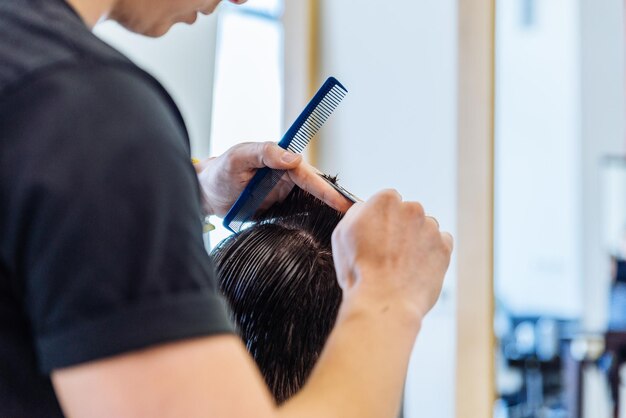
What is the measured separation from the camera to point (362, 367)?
57cm

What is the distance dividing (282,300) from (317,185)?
0.13m

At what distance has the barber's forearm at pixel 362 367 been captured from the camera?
55 centimetres

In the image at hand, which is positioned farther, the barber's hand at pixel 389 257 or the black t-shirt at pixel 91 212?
the barber's hand at pixel 389 257

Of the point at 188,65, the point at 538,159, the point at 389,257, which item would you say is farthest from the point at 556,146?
the point at 389,257

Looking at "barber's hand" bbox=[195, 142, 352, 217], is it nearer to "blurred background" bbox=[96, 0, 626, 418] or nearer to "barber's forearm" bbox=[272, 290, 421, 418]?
"blurred background" bbox=[96, 0, 626, 418]

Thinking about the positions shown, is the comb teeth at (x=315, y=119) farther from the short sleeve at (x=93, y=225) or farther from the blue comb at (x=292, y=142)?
the short sleeve at (x=93, y=225)

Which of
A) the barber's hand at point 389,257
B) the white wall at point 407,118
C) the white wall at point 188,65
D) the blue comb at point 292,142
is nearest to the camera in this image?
the barber's hand at point 389,257

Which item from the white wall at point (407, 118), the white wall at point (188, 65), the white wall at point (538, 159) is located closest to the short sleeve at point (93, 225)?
the white wall at point (188, 65)

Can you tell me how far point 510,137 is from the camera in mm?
4648

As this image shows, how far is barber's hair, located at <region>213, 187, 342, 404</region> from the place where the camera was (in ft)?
2.84

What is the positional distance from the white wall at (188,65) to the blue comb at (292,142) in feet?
3.44

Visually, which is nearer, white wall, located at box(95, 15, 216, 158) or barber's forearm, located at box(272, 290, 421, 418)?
barber's forearm, located at box(272, 290, 421, 418)

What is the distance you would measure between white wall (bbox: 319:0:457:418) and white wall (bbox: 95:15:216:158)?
1.75 ft

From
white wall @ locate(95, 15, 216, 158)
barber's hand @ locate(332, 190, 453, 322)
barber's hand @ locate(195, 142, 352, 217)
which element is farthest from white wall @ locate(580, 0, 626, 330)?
barber's hand @ locate(332, 190, 453, 322)
